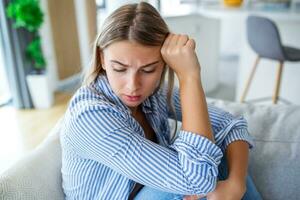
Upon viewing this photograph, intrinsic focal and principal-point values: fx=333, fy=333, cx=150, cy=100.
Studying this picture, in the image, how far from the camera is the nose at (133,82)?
2.53 feet

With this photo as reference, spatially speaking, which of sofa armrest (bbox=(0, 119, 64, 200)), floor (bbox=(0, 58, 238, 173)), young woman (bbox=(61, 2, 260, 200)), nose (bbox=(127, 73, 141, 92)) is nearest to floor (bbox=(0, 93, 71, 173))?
floor (bbox=(0, 58, 238, 173))

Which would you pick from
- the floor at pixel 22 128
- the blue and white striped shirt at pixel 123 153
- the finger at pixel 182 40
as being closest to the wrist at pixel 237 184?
the blue and white striped shirt at pixel 123 153

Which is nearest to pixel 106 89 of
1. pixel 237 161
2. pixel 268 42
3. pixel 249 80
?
pixel 237 161

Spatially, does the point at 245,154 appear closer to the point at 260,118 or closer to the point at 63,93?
the point at 260,118

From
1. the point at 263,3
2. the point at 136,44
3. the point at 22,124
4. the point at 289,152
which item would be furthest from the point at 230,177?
the point at 263,3

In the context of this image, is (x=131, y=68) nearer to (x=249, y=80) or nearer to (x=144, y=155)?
(x=144, y=155)

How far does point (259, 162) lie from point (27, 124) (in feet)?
6.83

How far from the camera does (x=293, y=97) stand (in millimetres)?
2580

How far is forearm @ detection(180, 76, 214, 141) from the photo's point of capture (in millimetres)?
750

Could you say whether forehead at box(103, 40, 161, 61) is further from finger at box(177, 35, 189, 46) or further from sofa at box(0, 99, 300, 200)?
sofa at box(0, 99, 300, 200)

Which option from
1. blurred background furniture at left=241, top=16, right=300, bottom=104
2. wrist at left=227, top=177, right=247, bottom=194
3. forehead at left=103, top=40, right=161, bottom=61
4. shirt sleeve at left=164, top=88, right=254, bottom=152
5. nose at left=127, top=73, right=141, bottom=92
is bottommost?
blurred background furniture at left=241, top=16, right=300, bottom=104

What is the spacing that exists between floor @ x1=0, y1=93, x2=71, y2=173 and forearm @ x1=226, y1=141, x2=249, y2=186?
161cm

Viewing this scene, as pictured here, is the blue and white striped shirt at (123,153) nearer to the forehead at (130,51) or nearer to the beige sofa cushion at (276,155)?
the forehead at (130,51)

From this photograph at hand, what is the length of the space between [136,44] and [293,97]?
7.12 feet
